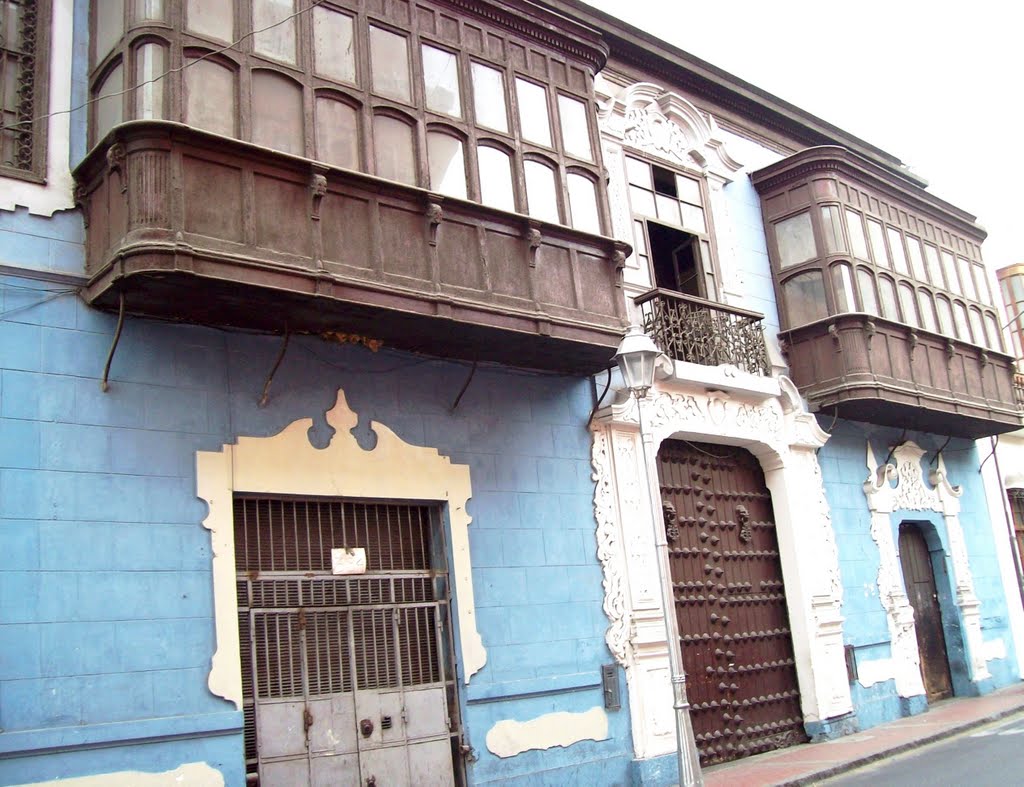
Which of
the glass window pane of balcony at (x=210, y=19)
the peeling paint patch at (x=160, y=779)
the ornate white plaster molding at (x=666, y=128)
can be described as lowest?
the peeling paint patch at (x=160, y=779)

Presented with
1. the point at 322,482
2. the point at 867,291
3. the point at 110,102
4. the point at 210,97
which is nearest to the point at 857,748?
the point at 867,291

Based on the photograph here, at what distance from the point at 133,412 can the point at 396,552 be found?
2.56 metres

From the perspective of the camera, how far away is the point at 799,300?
528 inches

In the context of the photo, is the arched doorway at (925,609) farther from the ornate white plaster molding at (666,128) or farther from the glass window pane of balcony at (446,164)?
the glass window pane of balcony at (446,164)

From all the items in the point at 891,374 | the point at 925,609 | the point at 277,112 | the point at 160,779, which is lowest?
the point at 160,779

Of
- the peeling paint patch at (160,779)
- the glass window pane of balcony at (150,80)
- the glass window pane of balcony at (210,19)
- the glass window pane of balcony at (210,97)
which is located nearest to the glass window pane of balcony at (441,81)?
the glass window pane of balcony at (210,19)

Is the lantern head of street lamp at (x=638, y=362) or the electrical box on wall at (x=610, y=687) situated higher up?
the lantern head of street lamp at (x=638, y=362)

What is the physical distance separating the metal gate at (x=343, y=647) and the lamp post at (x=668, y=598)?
1879 millimetres

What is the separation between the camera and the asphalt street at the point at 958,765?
8859 millimetres

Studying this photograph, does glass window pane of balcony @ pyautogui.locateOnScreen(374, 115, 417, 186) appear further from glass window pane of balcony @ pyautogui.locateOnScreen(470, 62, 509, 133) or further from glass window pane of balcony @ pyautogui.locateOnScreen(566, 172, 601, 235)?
glass window pane of balcony @ pyautogui.locateOnScreen(566, 172, 601, 235)

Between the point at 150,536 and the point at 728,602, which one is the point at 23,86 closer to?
the point at 150,536

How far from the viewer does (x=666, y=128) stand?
12.9 metres

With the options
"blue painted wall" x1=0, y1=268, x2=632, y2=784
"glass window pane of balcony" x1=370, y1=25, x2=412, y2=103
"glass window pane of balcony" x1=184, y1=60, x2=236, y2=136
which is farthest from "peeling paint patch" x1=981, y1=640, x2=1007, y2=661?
"glass window pane of balcony" x1=184, y1=60, x2=236, y2=136

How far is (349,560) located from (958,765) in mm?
6142
